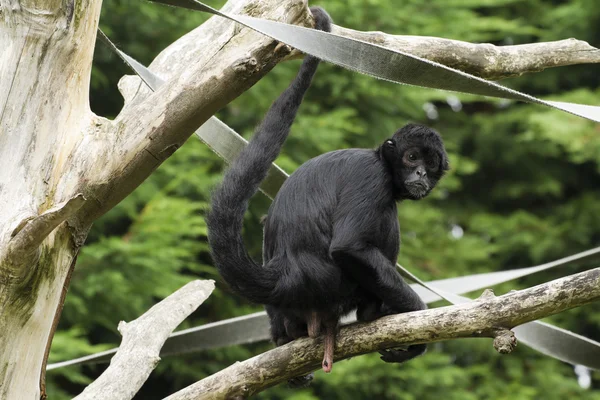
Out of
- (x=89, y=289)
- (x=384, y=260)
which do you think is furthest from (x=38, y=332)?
(x=89, y=289)

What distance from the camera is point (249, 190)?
13.0 feet

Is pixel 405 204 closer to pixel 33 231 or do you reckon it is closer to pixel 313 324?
pixel 313 324

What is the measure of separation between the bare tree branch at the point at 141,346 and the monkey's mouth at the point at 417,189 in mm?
1319

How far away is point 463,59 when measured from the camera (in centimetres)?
487

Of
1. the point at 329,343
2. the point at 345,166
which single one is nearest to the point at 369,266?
the point at 329,343

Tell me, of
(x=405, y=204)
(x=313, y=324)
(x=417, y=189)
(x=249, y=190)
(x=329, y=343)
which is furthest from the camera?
(x=405, y=204)

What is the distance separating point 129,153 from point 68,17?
67 centimetres

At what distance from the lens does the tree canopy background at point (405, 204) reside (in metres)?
9.49

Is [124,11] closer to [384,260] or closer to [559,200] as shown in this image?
[384,260]

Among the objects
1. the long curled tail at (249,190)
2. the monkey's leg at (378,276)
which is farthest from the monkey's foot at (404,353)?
the long curled tail at (249,190)

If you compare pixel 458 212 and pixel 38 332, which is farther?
pixel 458 212

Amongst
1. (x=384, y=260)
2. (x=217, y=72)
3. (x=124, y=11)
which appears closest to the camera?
(x=217, y=72)

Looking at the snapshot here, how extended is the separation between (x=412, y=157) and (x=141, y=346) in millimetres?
1966

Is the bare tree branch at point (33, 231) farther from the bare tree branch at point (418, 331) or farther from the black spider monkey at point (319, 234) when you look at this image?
the bare tree branch at point (418, 331)
